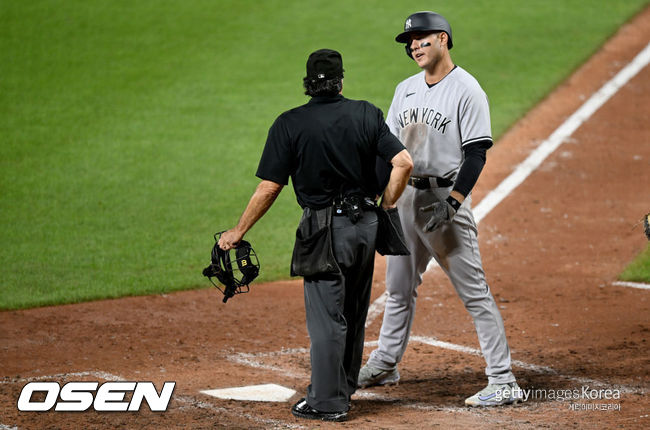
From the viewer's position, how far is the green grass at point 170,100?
9.09 m

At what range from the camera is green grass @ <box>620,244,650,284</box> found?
8094mm

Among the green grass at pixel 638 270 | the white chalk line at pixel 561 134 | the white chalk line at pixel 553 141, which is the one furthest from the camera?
the white chalk line at pixel 561 134

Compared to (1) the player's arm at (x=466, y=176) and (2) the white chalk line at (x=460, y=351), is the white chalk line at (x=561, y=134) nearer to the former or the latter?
(2) the white chalk line at (x=460, y=351)

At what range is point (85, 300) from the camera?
25.7 feet

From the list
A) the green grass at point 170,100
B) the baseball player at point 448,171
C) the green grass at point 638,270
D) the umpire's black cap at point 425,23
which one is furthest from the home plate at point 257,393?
the green grass at point 638,270

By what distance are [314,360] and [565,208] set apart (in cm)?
571

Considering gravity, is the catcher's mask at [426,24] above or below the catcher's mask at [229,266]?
above

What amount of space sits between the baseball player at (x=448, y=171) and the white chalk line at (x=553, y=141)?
6.46ft

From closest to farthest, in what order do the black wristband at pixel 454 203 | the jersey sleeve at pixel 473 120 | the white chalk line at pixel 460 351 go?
the black wristband at pixel 454 203
the jersey sleeve at pixel 473 120
the white chalk line at pixel 460 351

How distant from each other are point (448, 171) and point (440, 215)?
36 centimetres

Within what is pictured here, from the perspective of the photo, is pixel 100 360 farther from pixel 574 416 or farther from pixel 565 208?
pixel 565 208

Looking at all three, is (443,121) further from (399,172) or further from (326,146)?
(326,146)

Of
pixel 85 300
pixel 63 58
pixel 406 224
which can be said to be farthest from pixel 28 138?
pixel 406 224

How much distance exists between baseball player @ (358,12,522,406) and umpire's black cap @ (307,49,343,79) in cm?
71
